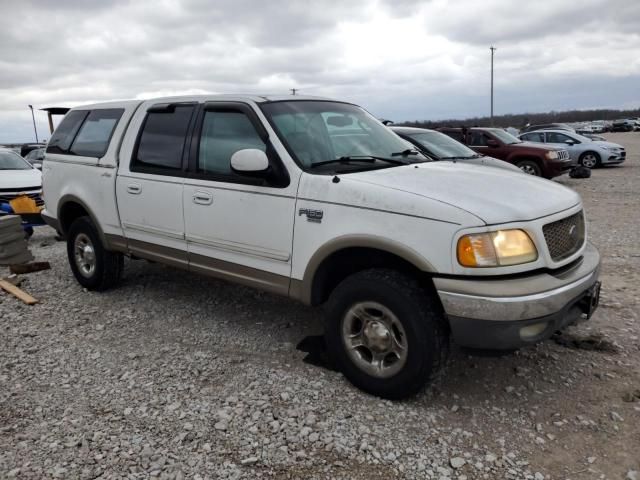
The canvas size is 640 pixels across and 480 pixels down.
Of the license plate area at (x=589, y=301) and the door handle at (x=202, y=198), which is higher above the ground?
the door handle at (x=202, y=198)

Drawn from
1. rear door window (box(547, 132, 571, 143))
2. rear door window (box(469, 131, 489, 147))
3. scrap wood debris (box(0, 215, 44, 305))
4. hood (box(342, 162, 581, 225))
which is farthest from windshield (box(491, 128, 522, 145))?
scrap wood debris (box(0, 215, 44, 305))

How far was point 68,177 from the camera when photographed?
574 cm

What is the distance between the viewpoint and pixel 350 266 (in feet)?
12.2

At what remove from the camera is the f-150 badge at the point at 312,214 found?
357 cm

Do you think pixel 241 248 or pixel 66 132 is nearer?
pixel 241 248

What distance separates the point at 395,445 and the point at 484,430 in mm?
581

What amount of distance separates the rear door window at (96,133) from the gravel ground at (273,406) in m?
1.67

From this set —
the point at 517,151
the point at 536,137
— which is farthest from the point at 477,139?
the point at 536,137

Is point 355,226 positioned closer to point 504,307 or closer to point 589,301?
point 504,307

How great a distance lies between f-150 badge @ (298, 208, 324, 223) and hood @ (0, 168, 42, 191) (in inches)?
313

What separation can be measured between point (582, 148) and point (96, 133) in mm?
18562

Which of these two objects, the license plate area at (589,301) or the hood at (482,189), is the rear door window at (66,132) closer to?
the hood at (482,189)

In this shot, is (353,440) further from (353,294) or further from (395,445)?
(353,294)

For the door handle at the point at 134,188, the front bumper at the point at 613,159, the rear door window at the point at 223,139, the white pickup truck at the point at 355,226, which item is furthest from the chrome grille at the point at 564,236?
the front bumper at the point at 613,159
